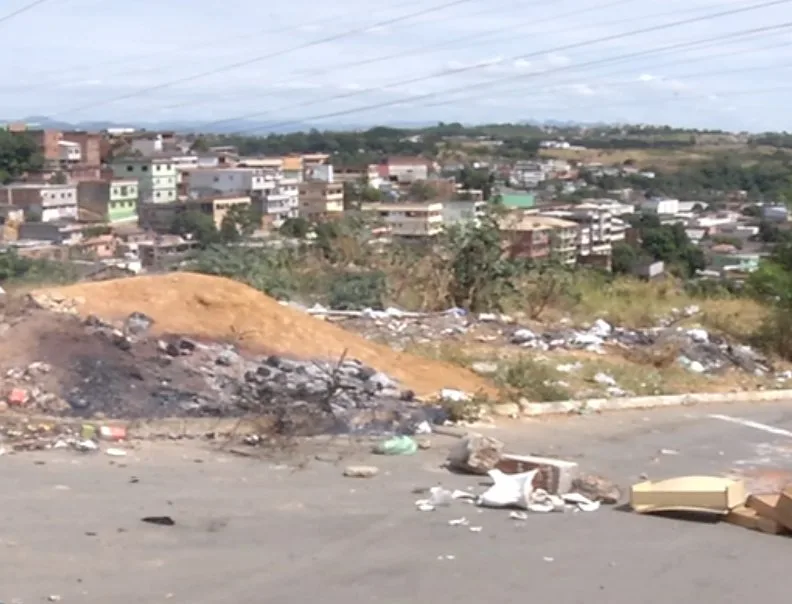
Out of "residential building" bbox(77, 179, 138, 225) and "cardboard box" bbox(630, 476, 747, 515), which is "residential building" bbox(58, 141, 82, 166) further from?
"cardboard box" bbox(630, 476, 747, 515)

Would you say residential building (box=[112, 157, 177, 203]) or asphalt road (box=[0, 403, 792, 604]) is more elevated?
residential building (box=[112, 157, 177, 203])

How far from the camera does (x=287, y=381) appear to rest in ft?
37.1

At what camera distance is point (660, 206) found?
54.9m

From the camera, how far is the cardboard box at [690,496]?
7.82 m

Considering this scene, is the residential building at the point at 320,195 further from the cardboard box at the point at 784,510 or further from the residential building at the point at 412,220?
the cardboard box at the point at 784,510

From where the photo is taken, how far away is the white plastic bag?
26.3 ft

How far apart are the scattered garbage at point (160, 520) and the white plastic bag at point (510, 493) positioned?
79.2 inches

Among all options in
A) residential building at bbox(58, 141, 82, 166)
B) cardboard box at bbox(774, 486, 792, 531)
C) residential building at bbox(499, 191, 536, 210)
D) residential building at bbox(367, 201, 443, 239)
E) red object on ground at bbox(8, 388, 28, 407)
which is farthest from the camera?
residential building at bbox(58, 141, 82, 166)

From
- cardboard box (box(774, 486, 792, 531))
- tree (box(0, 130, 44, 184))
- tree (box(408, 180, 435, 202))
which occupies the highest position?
tree (box(0, 130, 44, 184))

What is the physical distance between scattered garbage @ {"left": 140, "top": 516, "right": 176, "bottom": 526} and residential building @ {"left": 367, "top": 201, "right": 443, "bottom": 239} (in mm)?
11768

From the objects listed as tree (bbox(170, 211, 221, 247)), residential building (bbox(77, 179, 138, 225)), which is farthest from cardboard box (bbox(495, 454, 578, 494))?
residential building (bbox(77, 179, 138, 225))

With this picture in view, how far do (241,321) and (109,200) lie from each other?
28.3 meters

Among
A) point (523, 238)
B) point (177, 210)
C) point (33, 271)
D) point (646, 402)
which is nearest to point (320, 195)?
point (177, 210)

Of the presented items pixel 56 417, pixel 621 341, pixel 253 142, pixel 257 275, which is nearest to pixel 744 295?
pixel 621 341
